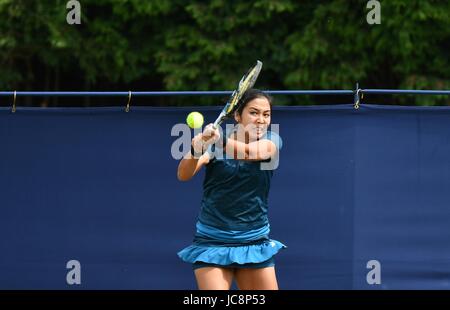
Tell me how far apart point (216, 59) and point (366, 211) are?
2.33m

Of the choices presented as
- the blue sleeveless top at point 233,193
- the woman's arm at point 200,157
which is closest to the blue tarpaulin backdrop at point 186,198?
the blue sleeveless top at point 233,193

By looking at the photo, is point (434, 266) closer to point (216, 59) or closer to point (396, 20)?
point (396, 20)

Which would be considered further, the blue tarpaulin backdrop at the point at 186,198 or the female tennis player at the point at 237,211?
the blue tarpaulin backdrop at the point at 186,198

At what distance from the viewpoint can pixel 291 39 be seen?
7418 mm

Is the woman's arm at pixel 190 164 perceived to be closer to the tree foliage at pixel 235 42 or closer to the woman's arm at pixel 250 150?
the woman's arm at pixel 250 150

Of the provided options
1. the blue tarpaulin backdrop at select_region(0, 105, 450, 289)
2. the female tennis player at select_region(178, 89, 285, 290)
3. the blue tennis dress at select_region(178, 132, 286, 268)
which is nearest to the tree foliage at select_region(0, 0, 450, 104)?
the blue tarpaulin backdrop at select_region(0, 105, 450, 289)

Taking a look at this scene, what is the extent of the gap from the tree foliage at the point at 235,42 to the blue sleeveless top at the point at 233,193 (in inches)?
124

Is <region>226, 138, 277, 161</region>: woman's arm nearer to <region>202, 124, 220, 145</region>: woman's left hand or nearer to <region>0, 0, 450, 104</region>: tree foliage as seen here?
<region>202, 124, 220, 145</region>: woman's left hand

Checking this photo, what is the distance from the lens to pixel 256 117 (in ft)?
14.2

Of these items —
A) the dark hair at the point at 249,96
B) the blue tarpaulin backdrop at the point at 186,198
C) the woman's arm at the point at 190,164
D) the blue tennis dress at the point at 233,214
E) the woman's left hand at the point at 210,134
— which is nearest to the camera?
the woman's left hand at the point at 210,134

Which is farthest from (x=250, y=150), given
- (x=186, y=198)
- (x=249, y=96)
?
(x=186, y=198)

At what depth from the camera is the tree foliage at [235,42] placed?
23.7 ft

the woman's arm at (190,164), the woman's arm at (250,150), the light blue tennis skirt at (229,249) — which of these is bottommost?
the light blue tennis skirt at (229,249)
